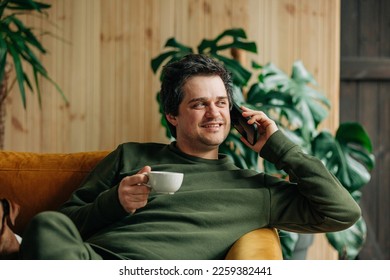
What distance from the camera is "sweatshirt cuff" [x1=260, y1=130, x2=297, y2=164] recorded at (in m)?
1.76

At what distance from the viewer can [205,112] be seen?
1808 millimetres

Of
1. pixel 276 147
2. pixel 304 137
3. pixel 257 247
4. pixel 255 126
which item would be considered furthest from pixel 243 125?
pixel 304 137

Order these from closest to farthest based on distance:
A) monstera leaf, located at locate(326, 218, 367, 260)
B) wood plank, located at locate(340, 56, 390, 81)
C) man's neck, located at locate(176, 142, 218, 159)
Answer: man's neck, located at locate(176, 142, 218, 159) → monstera leaf, located at locate(326, 218, 367, 260) → wood plank, located at locate(340, 56, 390, 81)

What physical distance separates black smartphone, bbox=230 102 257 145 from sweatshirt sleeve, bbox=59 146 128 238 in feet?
1.28

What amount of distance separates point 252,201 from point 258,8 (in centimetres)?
185

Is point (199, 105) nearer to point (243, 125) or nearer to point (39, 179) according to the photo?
point (243, 125)

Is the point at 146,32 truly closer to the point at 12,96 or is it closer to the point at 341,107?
the point at 12,96

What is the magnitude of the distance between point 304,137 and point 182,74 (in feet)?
3.27

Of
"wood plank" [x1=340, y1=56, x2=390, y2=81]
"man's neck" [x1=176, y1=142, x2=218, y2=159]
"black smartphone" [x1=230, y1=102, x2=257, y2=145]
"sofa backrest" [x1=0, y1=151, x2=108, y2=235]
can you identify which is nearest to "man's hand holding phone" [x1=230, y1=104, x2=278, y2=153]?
"black smartphone" [x1=230, y1=102, x2=257, y2=145]

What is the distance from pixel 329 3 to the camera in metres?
3.32

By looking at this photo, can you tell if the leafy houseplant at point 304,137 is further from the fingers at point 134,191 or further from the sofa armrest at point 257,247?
the fingers at point 134,191

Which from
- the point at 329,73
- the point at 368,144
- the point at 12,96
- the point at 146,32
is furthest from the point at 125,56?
the point at 368,144

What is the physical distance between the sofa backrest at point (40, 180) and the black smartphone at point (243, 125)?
0.51 metres

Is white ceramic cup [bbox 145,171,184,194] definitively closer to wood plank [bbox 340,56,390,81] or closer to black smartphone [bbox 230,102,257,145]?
black smartphone [bbox 230,102,257,145]
